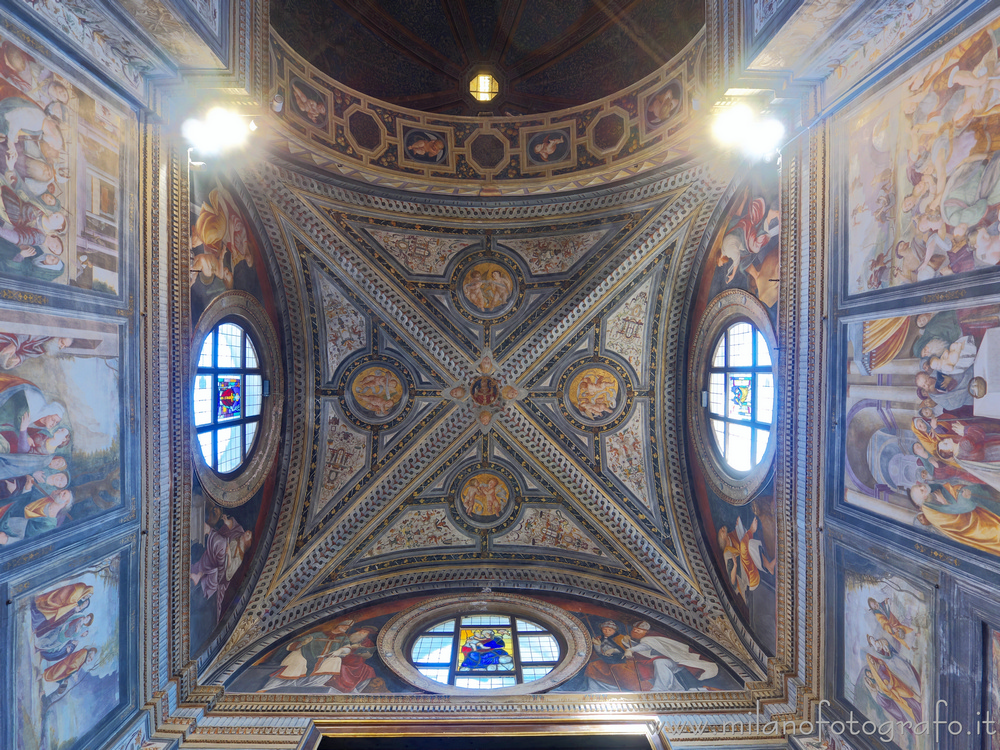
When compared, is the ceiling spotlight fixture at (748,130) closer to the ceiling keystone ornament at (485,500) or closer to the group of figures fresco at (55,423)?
the ceiling keystone ornament at (485,500)

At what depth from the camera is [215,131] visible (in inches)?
234

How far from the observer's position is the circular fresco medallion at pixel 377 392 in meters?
9.26

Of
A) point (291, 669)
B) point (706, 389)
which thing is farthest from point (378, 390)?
point (706, 389)

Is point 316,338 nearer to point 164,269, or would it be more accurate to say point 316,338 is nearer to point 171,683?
point 164,269

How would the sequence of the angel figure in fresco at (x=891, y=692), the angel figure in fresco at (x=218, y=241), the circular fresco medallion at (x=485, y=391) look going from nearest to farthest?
the angel figure in fresco at (x=891, y=692) → the angel figure in fresco at (x=218, y=241) → the circular fresco medallion at (x=485, y=391)

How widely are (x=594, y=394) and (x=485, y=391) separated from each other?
2.26m

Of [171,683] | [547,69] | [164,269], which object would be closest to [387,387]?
[164,269]

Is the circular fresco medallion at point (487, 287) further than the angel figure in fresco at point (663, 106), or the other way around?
the circular fresco medallion at point (487, 287)

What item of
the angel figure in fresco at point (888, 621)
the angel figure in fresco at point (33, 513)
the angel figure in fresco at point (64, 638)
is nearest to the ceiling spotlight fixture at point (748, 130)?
the angel figure in fresco at point (888, 621)

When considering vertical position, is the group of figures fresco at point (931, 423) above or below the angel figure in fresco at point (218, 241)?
below

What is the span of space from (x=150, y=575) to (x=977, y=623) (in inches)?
343

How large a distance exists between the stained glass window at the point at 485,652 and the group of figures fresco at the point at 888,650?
4.13m

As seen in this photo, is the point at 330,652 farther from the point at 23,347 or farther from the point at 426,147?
the point at 426,147

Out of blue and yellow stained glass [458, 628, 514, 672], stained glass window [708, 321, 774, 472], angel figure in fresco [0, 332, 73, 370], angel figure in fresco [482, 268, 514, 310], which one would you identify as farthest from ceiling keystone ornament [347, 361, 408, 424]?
stained glass window [708, 321, 774, 472]
